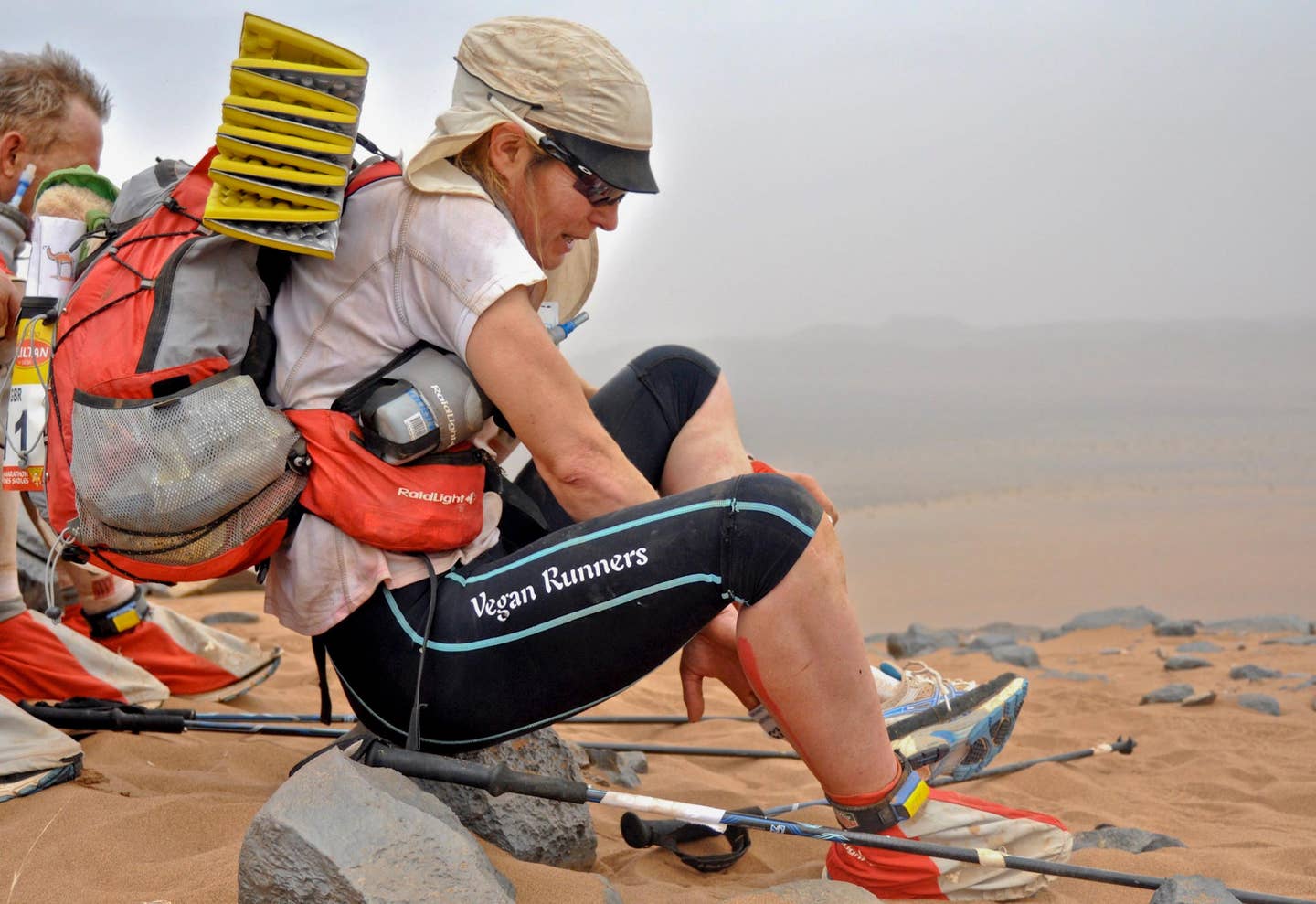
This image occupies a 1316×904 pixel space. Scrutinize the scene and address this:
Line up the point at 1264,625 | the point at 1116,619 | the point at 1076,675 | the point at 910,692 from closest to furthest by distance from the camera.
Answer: the point at 910,692, the point at 1076,675, the point at 1264,625, the point at 1116,619

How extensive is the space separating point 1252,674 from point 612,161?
13.1 ft

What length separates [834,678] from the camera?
2.01 meters

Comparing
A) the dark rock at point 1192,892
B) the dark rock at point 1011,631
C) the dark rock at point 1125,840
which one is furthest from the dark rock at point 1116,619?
the dark rock at point 1192,892

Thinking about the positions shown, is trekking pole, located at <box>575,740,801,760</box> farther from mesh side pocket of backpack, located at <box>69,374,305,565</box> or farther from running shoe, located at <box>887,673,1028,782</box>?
mesh side pocket of backpack, located at <box>69,374,305,565</box>

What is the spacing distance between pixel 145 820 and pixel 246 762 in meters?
0.64

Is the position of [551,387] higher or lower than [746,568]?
higher

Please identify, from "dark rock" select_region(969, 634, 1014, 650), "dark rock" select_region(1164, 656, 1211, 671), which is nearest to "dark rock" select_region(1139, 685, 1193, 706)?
"dark rock" select_region(1164, 656, 1211, 671)

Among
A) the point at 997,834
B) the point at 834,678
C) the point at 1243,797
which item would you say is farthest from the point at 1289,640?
the point at 834,678

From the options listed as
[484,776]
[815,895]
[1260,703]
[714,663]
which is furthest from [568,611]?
[1260,703]

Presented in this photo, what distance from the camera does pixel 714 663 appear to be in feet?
7.73

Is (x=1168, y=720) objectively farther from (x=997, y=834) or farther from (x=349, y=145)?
(x=349, y=145)

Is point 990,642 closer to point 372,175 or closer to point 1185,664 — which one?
point 1185,664

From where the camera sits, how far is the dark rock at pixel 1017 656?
18.5 feet

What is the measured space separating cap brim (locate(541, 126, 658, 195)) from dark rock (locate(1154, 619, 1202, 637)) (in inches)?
201
